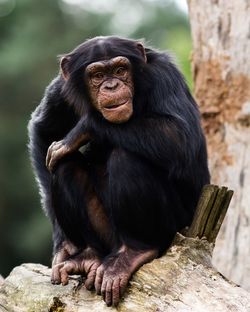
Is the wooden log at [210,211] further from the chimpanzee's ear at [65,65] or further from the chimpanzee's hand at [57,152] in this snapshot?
the chimpanzee's ear at [65,65]

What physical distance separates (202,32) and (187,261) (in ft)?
11.3

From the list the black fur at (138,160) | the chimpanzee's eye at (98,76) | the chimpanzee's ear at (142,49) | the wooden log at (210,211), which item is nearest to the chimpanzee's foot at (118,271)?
the black fur at (138,160)

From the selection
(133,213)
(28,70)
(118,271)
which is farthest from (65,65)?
(28,70)

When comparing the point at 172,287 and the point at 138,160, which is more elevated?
the point at 138,160

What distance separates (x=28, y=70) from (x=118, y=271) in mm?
21291

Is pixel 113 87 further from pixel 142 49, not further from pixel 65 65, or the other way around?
pixel 65 65

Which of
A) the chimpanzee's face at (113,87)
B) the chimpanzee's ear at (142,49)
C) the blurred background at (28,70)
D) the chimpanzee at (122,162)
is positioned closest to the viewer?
the chimpanzee at (122,162)

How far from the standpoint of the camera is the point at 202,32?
8367 mm

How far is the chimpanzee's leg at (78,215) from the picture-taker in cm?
579

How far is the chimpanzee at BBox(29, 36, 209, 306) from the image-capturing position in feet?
18.5

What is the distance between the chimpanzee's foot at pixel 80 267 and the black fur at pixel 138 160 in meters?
0.18

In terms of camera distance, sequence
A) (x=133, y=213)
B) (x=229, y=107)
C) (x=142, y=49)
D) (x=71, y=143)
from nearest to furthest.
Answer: (x=133, y=213), (x=71, y=143), (x=142, y=49), (x=229, y=107)

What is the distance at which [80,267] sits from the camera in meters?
5.76

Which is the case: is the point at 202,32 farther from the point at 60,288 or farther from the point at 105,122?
the point at 60,288
